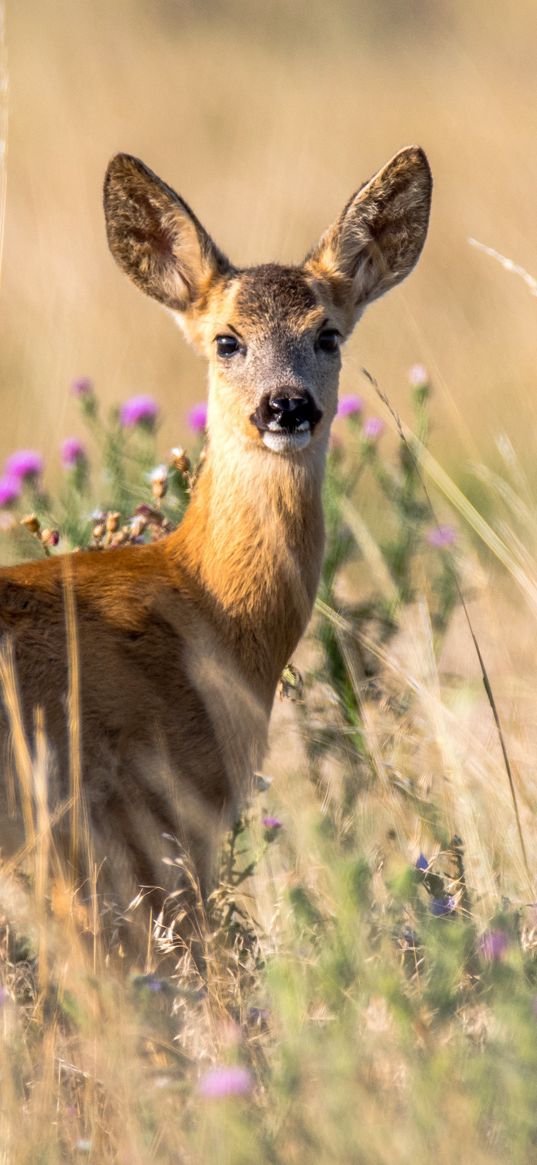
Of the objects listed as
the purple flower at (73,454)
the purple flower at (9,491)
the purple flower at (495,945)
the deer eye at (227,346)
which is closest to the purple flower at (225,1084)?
the purple flower at (495,945)

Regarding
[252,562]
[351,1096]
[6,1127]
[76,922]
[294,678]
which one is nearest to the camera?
[351,1096]

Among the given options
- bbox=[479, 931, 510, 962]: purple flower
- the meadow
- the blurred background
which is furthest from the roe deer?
the blurred background

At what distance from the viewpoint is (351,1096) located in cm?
298

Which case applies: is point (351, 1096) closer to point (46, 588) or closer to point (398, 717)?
point (46, 588)

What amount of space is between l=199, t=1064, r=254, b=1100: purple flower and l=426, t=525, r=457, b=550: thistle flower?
2.29m

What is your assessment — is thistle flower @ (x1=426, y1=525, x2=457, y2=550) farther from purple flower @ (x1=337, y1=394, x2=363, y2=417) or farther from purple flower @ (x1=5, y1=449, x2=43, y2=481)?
purple flower @ (x1=5, y1=449, x2=43, y2=481)

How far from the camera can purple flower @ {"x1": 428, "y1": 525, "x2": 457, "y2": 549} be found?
529 centimetres

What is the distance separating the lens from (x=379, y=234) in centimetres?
575

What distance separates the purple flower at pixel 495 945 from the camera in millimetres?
3484

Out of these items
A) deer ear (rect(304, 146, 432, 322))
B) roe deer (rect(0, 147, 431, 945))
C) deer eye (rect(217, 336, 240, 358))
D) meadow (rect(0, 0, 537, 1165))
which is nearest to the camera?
meadow (rect(0, 0, 537, 1165))

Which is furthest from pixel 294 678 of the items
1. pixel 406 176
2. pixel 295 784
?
pixel 406 176

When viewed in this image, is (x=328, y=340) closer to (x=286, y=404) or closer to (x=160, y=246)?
(x=286, y=404)

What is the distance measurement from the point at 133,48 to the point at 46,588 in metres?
14.4

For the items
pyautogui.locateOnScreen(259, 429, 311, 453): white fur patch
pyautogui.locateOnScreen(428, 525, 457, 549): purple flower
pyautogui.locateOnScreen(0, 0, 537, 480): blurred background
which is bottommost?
pyautogui.locateOnScreen(0, 0, 537, 480): blurred background
